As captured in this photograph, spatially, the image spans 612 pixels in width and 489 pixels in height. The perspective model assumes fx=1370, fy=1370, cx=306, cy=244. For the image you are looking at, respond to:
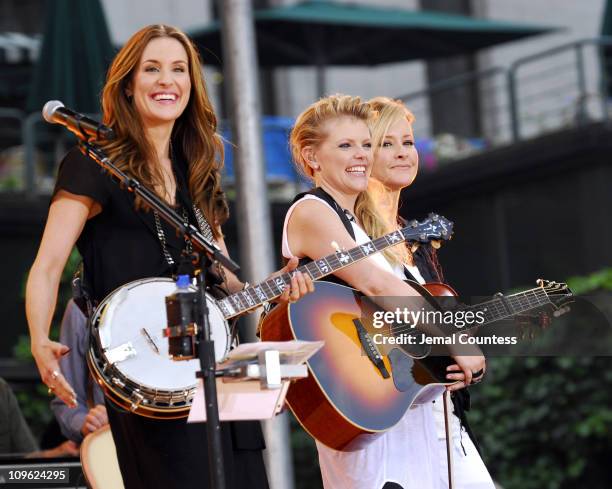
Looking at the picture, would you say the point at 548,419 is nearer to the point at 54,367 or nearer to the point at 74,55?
the point at 74,55

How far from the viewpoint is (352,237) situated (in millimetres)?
4539

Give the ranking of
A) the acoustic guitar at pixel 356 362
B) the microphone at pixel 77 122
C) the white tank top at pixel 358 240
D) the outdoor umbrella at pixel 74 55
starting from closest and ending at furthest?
the microphone at pixel 77 122, the acoustic guitar at pixel 356 362, the white tank top at pixel 358 240, the outdoor umbrella at pixel 74 55

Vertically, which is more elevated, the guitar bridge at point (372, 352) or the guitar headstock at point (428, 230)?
the guitar headstock at point (428, 230)

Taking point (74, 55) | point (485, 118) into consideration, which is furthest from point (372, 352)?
point (485, 118)

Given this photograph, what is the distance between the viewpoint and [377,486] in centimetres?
435

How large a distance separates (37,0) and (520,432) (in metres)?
8.96

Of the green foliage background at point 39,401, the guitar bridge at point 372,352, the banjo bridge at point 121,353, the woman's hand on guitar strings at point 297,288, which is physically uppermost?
the woman's hand on guitar strings at point 297,288

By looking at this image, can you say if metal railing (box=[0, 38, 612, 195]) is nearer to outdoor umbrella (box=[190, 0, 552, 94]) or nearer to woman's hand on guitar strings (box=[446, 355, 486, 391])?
outdoor umbrella (box=[190, 0, 552, 94])

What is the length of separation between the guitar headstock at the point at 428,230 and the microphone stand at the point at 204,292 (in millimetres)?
910

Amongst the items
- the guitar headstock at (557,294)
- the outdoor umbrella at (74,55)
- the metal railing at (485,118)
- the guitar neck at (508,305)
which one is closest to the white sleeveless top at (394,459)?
the guitar neck at (508,305)

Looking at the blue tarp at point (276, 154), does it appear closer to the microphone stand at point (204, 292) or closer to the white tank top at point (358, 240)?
the white tank top at point (358, 240)

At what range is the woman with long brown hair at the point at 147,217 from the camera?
4016mm

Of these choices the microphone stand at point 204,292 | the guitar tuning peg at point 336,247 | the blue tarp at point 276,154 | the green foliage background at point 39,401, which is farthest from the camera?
the blue tarp at point 276,154

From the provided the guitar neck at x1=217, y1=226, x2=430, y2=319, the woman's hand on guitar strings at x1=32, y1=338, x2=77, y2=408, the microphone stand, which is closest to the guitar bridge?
the guitar neck at x1=217, y1=226, x2=430, y2=319
